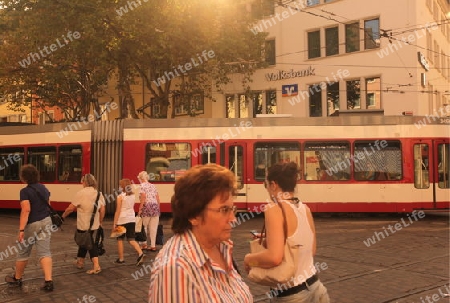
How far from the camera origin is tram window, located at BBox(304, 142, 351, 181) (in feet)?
51.9

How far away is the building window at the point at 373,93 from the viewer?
85.4 ft

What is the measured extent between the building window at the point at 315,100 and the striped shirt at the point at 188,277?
1049 inches

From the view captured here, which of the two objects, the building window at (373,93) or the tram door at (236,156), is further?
the building window at (373,93)

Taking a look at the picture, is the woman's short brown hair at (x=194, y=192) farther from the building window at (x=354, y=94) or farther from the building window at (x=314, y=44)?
the building window at (x=314, y=44)

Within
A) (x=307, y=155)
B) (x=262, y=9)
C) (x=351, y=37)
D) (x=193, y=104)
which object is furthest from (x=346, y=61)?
(x=307, y=155)

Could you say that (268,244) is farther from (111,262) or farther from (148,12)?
(148,12)

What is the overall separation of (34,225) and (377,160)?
451 inches

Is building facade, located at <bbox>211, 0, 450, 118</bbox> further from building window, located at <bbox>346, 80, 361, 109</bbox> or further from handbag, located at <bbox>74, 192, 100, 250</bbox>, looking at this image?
handbag, located at <bbox>74, 192, 100, 250</bbox>

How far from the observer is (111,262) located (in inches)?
359

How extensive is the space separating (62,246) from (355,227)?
7760mm

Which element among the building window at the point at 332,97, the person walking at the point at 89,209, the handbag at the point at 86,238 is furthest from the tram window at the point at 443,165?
the building window at the point at 332,97

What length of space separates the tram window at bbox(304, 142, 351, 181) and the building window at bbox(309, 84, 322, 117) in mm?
12749

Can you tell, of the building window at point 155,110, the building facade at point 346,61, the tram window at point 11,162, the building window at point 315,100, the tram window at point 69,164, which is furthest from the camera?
the building window at point 155,110

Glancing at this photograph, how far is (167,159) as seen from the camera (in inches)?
638
